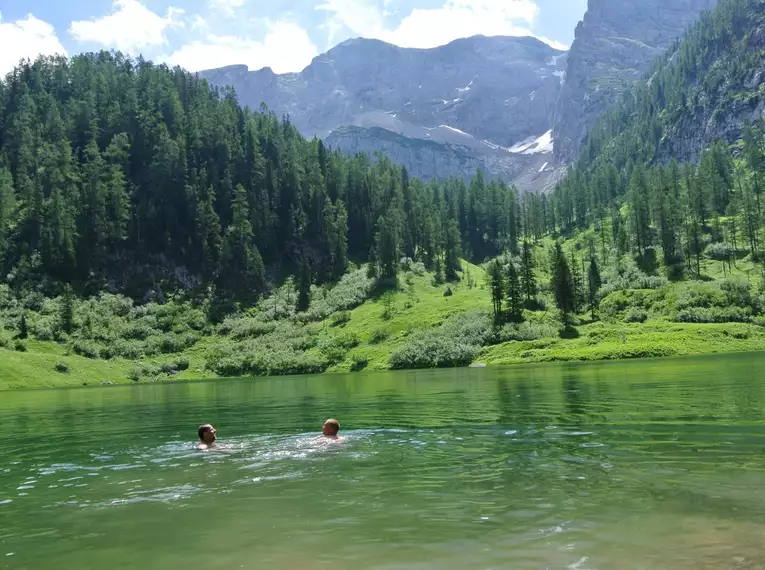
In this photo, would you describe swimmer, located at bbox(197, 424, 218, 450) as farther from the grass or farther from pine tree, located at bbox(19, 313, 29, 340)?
pine tree, located at bbox(19, 313, 29, 340)

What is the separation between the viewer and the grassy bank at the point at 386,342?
10575 centimetres

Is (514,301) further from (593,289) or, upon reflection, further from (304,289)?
(304,289)

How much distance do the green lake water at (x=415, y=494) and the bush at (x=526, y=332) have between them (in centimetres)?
8505

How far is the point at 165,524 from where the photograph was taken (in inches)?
568

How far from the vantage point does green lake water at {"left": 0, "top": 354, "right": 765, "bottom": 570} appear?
11391mm

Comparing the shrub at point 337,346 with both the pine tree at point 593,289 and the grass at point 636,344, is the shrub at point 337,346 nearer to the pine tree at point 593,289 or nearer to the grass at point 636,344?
the grass at point 636,344

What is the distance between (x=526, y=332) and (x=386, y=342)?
29.4 meters

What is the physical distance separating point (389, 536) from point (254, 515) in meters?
4.06

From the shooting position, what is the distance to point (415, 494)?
16.2 meters

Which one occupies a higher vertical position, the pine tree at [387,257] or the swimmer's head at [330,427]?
the pine tree at [387,257]

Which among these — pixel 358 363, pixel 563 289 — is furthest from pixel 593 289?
pixel 358 363

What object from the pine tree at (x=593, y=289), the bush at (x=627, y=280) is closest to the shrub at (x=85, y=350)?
the pine tree at (x=593, y=289)

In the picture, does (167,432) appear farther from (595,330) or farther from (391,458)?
(595,330)

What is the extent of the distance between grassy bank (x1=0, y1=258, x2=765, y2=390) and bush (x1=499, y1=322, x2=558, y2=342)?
201 millimetres
